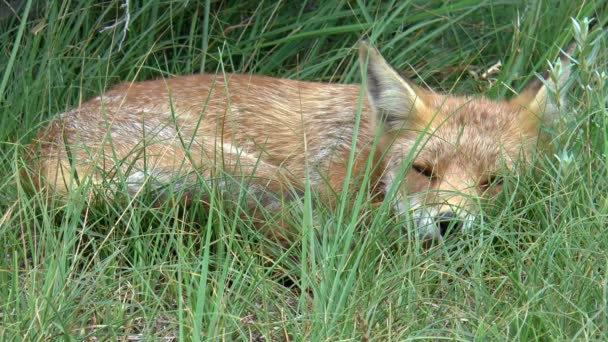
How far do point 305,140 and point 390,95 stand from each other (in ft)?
2.12

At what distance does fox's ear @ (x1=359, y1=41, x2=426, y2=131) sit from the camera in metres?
4.82

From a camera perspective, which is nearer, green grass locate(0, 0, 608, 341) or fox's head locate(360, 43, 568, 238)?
green grass locate(0, 0, 608, 341)

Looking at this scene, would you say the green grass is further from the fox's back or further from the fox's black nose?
the fox's back

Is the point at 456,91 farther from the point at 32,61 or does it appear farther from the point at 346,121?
the point at 32,61

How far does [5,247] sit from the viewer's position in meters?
3.92

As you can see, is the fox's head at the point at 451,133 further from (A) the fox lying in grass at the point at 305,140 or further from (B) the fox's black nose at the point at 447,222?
(B) the fox's black nose at the point at 447,222

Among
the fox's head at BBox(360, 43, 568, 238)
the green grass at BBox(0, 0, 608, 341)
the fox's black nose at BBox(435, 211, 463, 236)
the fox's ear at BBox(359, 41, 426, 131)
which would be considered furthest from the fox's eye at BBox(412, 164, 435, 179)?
the fox's black nose at BBox(435, 211, 463, 236)

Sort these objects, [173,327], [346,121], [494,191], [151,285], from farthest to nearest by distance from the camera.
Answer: [346,121]
[494,191]
[151,285]
[173,327]

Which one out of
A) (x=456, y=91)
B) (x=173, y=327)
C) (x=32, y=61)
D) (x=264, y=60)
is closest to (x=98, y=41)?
(x=32, y=61)

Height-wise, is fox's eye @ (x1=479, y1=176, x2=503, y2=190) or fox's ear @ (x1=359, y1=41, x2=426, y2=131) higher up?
fox's ear @ (x1=359, y1=41, x2=426, y2=131)

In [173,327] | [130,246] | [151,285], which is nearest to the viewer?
[173,327]

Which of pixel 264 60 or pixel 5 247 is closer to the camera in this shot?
pixel 5 247

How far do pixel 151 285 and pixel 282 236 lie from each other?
64cm

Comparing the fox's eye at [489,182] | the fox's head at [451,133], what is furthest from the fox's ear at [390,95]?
the fox's eye at [489,182]
